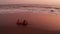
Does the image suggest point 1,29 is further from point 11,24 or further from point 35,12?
point 35,12

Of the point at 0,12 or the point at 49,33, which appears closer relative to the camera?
the point at 49,33

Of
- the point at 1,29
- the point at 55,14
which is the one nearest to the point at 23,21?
the point at 1,29

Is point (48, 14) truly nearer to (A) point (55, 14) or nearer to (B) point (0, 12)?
(A) point (55, 14)

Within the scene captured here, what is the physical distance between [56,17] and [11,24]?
548 millimetres

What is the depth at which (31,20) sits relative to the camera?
1215 mm

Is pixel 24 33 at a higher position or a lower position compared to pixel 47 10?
lower

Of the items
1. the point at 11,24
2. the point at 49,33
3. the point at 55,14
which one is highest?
A: the point at 55,14

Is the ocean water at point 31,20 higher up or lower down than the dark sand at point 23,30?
higher up

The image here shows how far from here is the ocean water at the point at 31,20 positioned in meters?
1.18

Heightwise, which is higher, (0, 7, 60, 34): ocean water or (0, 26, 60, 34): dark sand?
(0, 7, 60, 34): ocean water

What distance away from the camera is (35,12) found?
1242 mm

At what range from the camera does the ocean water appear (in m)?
1.18

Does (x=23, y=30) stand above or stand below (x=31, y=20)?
below

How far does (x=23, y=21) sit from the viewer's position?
122cm
